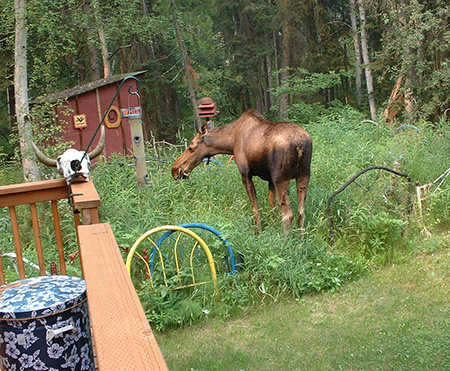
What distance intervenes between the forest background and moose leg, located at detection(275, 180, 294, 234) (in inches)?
233

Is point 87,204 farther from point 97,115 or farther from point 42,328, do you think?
point 97,115

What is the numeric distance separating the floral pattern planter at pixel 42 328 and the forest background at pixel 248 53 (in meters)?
9.71

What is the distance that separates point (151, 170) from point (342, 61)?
46.4ft

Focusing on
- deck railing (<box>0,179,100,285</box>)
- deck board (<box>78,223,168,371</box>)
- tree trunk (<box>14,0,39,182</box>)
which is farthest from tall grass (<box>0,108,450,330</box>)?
deck board (<box>78,223,168,371</box>)

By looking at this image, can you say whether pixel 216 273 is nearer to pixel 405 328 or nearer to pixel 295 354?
pixel 295 354

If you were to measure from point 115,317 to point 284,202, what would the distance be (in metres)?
5.12

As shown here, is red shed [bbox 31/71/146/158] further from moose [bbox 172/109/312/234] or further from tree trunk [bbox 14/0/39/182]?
moose [bbox 172/109/312/234]

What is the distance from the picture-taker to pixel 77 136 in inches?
508

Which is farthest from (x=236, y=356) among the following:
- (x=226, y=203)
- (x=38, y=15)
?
(x=38, y=15)

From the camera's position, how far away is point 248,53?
22.2 m

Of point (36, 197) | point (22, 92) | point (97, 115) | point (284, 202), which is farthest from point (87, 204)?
point (97, 115)

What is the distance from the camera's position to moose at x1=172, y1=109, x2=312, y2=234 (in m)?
6.76

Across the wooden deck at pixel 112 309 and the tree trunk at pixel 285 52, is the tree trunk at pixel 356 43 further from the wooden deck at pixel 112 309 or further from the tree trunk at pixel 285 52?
the wooden deck at pixel 112 309

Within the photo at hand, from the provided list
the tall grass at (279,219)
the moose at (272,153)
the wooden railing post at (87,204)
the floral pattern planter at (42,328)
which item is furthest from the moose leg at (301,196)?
the floral pattern planter at (42,328)
